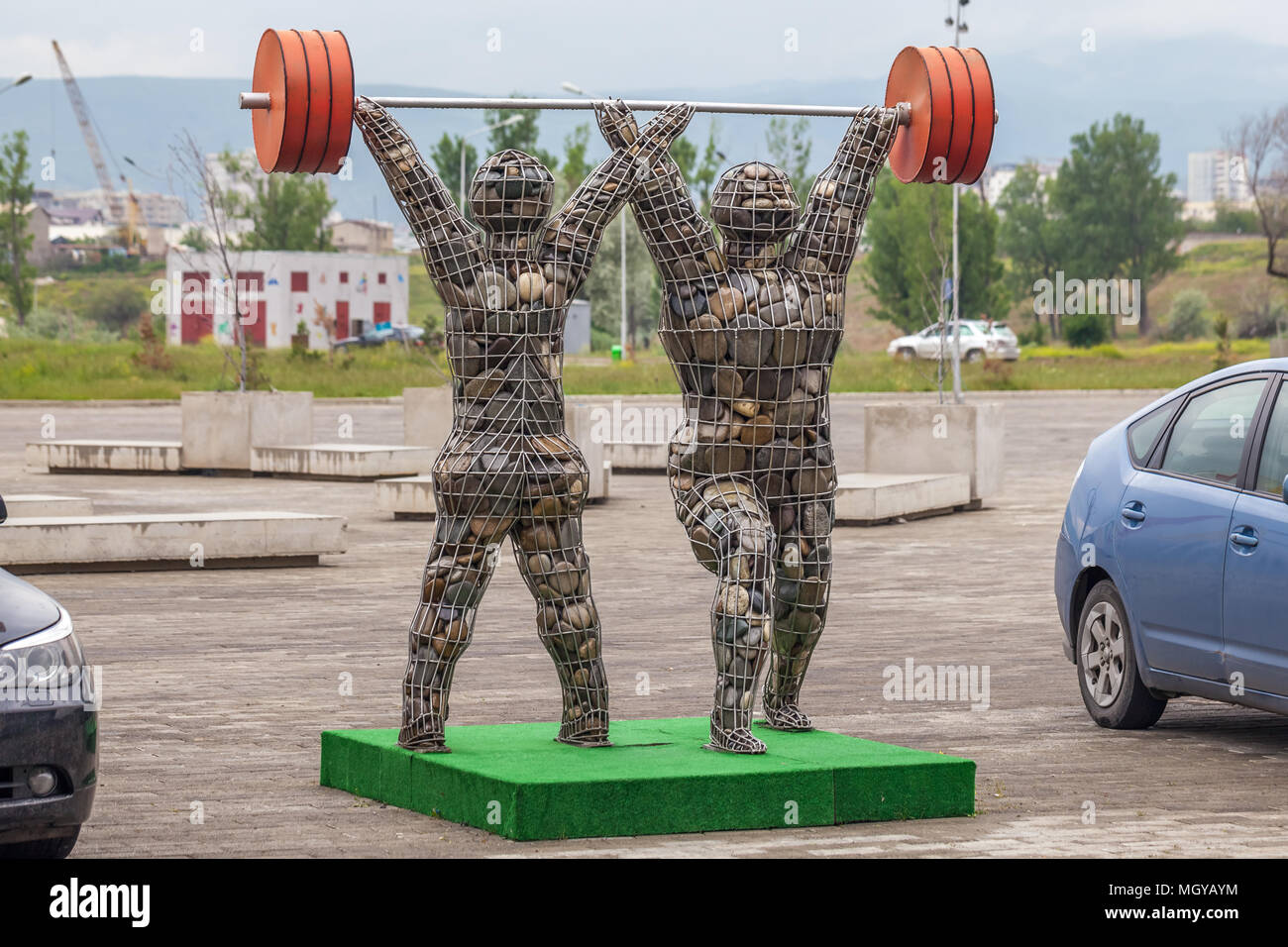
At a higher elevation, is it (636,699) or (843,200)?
(843,200)

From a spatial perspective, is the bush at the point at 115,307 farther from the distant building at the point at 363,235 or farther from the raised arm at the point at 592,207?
the raised arm at the point at 592,207

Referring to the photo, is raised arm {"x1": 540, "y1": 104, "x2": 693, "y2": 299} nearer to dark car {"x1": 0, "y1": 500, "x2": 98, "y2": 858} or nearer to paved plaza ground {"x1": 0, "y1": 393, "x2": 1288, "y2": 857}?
paved plaza ground {"x1": 0, "y1": 393, "x2": 1288, "y2": 857}

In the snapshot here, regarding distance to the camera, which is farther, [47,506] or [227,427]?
[227,427]

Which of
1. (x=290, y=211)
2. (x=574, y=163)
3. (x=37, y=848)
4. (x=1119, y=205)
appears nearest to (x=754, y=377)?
(x=37, y=848)

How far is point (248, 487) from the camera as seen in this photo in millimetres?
24266

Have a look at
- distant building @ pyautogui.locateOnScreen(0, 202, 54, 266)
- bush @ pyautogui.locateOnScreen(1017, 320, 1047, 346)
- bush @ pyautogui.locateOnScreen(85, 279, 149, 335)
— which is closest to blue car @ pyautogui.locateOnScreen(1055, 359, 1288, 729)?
bush @ pyautogui.locateOnScreen(1017, 320, 1047, 346)

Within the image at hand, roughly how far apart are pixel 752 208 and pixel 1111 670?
320 centimetres

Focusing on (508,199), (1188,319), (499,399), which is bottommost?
(499,399)

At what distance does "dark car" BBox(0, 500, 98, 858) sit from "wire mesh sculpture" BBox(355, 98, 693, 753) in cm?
150

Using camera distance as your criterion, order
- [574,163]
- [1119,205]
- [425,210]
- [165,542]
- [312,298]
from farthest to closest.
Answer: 1. [1119,205]
2. [312,298]
3. [574,163]
4. [165,542]
5. [425,210]

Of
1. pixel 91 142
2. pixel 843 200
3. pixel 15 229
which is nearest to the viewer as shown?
pixel 843 200

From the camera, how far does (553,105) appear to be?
7039 millimetres

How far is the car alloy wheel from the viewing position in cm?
930

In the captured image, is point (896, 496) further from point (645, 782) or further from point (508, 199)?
point (645, 782)
